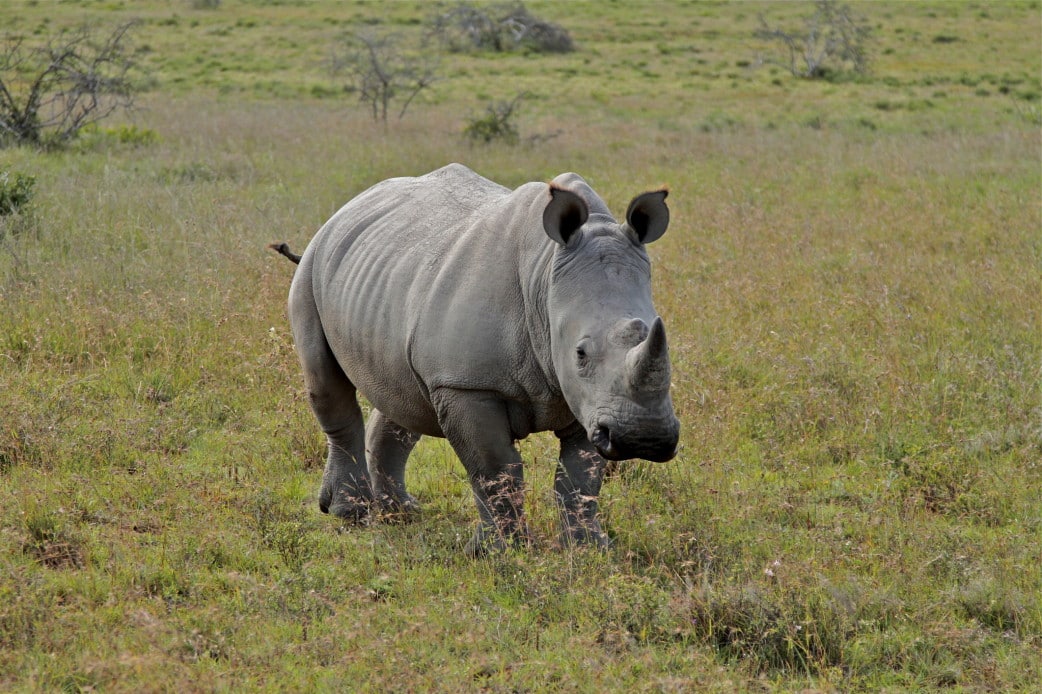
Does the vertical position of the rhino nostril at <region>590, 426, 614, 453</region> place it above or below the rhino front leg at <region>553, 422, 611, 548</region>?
above

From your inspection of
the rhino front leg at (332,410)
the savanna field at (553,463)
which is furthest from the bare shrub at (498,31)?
the rhino front leg at (332,410)

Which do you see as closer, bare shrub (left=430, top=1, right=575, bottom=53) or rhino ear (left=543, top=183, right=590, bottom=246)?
rhino ear (left=543, top=183, right=590, bottom=246)

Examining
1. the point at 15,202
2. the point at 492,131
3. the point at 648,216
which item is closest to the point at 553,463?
the point at 648,216

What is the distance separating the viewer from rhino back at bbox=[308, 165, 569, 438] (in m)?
4.66

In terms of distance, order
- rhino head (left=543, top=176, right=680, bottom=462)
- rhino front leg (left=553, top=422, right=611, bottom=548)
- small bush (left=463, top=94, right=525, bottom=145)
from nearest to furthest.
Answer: rhino head (left=543, top=176, right=680, bottom=462) < rhino front leg (left=553, top=422, right=611, bottom=548) < small bush (left=463, top=94, right=525, bottom=145)

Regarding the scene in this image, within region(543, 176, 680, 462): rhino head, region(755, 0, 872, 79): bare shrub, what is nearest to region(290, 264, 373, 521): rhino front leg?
region(543, 176, 680, 462): rhino head

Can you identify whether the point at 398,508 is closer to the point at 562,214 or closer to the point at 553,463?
the point at 553,463

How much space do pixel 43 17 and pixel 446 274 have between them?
35.1 metres

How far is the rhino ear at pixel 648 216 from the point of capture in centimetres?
436

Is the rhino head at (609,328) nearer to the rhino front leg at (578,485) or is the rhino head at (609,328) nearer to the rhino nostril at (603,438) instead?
the rhino nostril at (603,438)

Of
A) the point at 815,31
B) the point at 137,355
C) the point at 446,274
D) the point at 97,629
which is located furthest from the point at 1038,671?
the point at 815,31

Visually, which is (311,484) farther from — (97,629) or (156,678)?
(156,678)

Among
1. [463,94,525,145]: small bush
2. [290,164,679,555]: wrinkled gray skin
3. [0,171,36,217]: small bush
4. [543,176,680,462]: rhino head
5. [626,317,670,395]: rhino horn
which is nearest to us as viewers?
[626,317,670,395]: rhino horn

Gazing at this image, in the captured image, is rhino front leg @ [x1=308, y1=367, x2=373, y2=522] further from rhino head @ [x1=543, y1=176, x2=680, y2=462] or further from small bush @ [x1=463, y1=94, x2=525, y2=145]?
small bush @ [x1=463, y1=94, x2=525, y2=145]
